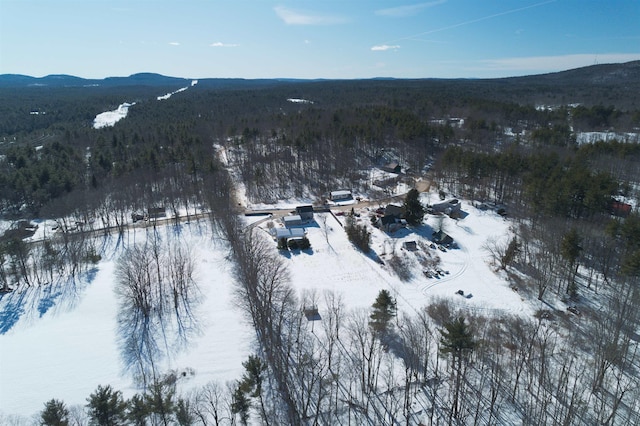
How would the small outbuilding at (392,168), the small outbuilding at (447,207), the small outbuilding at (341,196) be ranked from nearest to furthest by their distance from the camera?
1. the small outbuilding at (447,207)
2. the small outbuilding at (341,196)
3. the small outbuilding at (392,168)

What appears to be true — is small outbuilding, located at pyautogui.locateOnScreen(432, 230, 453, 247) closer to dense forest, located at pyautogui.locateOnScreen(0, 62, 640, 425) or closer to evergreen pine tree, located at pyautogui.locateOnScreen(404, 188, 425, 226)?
evergreen pine tree, located at pyautogui.locateOnScreen(404, 188, 425, 226)

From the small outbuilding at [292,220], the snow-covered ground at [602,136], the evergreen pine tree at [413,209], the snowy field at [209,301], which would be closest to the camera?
the snowy field at [209,301]

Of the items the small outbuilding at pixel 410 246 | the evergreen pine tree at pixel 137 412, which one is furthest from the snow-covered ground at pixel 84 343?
the small outbuilding at pixel 410 246

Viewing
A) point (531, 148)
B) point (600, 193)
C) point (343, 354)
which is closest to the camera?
point (343, 354)

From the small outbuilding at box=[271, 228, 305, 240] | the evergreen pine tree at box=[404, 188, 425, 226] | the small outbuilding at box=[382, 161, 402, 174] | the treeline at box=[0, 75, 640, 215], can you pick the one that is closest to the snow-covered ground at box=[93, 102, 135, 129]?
the treeline at box=[0, 75, 640, 215]

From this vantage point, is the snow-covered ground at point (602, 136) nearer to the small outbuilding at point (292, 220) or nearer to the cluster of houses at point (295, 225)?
the cluster of houses at point (295, 225)

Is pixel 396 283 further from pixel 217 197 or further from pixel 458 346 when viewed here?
pixel 217 197

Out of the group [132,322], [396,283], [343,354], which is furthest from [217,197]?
[343,354]
